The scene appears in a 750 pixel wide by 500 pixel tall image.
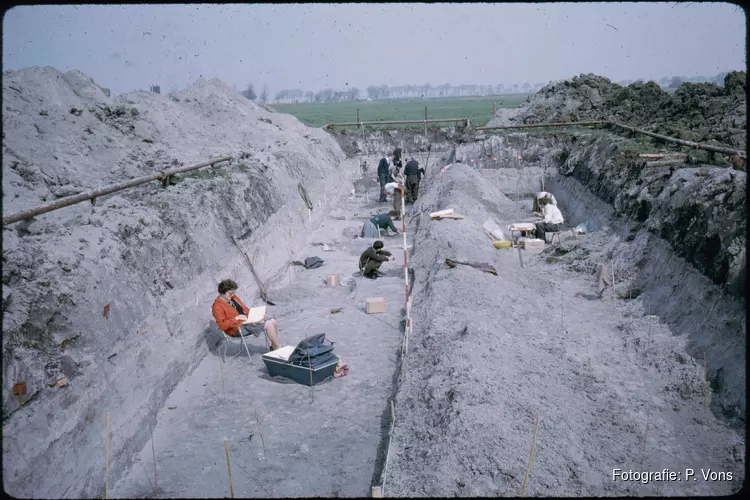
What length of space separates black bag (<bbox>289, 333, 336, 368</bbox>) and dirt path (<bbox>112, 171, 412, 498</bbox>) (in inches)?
15.5

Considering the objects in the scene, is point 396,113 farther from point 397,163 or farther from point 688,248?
point 688,248

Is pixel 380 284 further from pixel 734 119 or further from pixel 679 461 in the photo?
pixel 734 119

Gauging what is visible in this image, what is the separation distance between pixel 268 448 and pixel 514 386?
300 centimetres

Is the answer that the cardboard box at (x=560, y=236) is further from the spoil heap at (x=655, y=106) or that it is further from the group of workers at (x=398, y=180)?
the group of workers at (x=398, y=180)

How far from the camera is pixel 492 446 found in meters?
5.25

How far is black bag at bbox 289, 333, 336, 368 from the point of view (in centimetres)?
747

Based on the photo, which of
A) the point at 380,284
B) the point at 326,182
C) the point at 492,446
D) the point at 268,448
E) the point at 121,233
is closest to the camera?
the point at 492,446

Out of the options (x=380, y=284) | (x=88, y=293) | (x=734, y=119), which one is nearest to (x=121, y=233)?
(x=88, y=293)

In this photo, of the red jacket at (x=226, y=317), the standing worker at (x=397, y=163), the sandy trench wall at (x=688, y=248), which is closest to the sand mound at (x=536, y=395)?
the sandy trench wall at (x=688, y=248)

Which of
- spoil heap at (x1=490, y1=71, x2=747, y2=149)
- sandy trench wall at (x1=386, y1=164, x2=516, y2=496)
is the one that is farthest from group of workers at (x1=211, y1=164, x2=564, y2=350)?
spoil heap at (x1=490, y1=71, x2=747, y2=149)

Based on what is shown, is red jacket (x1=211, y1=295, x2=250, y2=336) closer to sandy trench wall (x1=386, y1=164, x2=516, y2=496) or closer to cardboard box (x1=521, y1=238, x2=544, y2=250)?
sandy trench wall (x1=386, y1=164, x2=516, y2=496)

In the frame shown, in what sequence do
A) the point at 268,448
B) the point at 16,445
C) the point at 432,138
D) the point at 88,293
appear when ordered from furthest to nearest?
the point at 432,138, the point at 88,293, the point at 268,448, the point at 16,445

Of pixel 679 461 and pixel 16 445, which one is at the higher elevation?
pixel 16 445

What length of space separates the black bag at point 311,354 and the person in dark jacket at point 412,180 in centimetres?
1326
